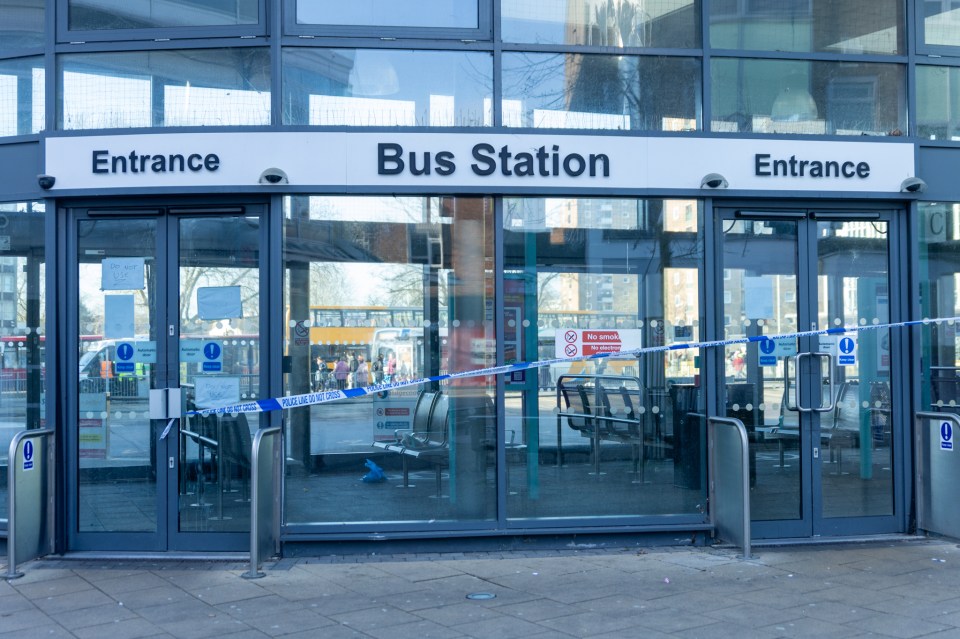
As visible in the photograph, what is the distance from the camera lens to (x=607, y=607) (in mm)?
6547

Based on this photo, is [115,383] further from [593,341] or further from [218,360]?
[593,341]

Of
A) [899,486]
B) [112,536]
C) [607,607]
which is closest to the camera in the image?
[607,607]

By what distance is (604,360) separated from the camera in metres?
8.45

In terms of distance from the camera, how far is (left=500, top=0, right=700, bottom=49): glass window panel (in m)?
8.34

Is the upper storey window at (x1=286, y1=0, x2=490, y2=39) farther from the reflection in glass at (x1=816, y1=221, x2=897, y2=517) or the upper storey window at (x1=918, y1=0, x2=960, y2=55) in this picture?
the upper storey window at (x1=918, y1=0, x2=960, y2=55)

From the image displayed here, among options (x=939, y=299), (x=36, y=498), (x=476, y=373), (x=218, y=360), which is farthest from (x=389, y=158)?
(x=939, y=299)

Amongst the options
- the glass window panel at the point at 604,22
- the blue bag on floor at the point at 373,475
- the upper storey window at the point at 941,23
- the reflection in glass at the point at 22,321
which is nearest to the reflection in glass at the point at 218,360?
the blue bag on floor at the point at 373,475

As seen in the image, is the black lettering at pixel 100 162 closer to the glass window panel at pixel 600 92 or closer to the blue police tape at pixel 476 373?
the blue police tape at pixel 476 373

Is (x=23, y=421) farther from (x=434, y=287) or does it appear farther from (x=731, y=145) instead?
(x=731, y=145)

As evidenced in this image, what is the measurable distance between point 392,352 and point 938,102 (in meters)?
5.10

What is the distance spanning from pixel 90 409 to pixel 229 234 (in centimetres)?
176

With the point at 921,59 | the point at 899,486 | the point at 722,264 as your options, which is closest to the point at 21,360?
the point at 722,264

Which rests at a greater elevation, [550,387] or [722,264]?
[722,264]

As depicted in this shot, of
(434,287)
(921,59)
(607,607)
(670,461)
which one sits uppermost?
(921,59)
